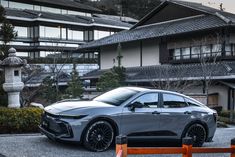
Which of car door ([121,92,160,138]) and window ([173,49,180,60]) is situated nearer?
car door ([121,92,160,138])

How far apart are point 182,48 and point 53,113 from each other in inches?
859

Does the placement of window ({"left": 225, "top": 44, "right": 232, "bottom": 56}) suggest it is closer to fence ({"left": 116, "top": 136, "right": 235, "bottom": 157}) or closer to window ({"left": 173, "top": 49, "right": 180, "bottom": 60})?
window ({"left": 173, "top": 49, "right": 180, "bottom": 60})

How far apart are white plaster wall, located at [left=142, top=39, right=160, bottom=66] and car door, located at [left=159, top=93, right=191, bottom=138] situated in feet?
71.7

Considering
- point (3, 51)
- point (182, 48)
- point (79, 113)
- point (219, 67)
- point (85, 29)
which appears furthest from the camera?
point (85, 29)

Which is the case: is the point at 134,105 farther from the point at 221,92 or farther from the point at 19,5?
the point at 19,5

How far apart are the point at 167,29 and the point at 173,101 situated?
68.8 feet

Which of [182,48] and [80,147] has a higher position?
[182,48]

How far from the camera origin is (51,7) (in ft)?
183

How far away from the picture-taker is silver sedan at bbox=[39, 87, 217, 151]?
29.6ft

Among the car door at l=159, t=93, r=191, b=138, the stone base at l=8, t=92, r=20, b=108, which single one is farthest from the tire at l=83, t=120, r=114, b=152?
the stone base at l=8, t=92, r=20, b=108

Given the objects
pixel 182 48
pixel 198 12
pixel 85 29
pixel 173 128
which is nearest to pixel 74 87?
pixel 182 48

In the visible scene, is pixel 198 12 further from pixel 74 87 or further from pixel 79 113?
pixel 79 113

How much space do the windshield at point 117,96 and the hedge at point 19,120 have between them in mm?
2830

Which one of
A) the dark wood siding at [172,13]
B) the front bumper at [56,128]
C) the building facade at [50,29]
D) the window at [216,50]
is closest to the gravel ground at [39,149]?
the front bumper at [56,128]
